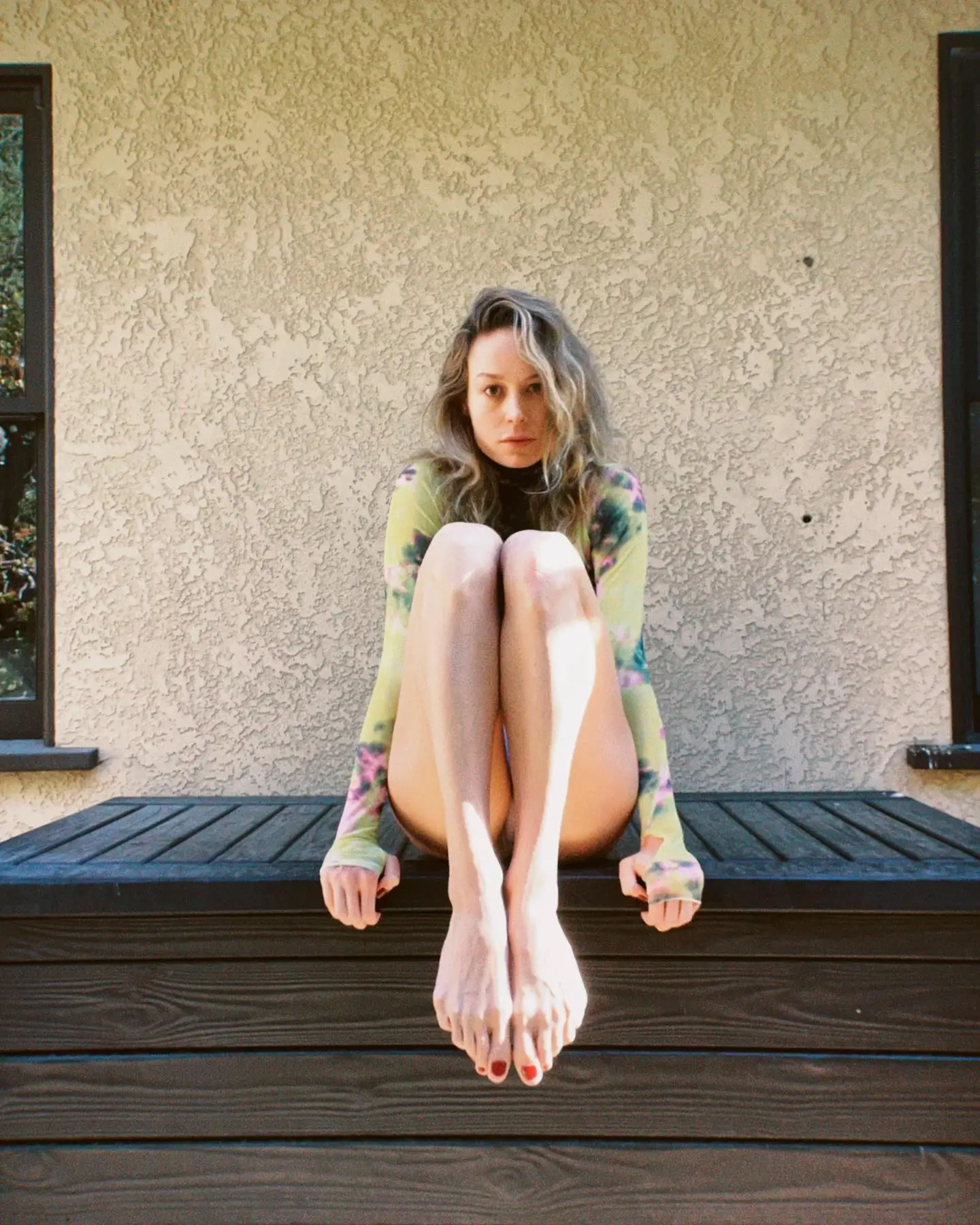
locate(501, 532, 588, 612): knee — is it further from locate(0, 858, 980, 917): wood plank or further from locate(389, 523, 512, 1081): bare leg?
locate(0, 858, 980, 917): wood plank

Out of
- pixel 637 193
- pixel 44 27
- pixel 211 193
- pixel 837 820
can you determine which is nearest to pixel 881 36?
pixel 637 193

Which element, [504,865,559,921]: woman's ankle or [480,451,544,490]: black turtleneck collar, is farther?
[480,451,544,490]: black turtleneck collar

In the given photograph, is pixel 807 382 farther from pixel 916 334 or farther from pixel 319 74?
pixel 319 74

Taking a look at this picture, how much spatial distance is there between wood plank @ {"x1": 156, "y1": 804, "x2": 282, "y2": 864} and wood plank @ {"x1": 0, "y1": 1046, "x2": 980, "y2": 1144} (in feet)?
1.16

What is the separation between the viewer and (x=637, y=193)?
2230mm

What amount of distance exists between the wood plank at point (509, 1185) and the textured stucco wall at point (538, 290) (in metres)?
0.97

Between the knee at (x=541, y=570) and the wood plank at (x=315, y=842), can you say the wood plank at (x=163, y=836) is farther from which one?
the knee at (x=541, y=570)

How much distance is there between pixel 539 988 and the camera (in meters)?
1.19

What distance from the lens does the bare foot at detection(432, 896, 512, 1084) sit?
118 cm

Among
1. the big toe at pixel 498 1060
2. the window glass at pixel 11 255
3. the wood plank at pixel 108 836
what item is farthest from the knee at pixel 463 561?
the window glass at pixel 11 255

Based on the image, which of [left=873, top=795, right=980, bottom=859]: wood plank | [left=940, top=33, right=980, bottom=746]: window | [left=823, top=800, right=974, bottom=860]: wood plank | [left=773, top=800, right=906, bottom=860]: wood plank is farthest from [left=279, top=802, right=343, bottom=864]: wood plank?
[left=940, top=33, right=980, bottom=746]: window

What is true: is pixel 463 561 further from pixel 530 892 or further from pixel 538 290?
pixel 538 290

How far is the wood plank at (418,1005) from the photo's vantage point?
56.3 inches

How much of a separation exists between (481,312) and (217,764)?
1441 mm
